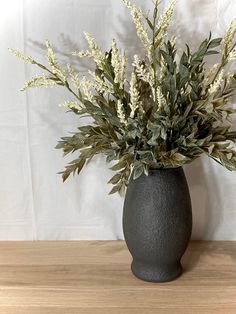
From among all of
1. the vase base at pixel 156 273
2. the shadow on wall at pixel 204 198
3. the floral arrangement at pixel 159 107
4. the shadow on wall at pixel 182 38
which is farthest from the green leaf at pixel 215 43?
the vase base at pixel 156 273

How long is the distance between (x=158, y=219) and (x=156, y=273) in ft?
0.41

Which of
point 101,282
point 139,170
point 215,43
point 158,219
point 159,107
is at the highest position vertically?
point 215,43

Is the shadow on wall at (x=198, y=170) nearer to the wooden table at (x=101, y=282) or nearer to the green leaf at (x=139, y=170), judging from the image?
the wooden table at (x=101, y=282)

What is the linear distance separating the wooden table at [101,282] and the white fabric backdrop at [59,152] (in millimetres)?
55

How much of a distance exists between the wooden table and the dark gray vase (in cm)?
6

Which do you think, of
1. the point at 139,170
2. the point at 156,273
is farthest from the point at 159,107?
the point at 156,273

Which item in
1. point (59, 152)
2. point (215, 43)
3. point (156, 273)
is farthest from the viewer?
point (59, 152)

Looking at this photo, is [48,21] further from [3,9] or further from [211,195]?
[211,195]

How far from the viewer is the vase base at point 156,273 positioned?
100 centimetres

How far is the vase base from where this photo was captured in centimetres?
100

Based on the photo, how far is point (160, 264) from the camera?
0.99 m

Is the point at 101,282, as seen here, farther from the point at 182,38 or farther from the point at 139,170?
the point at 182,38

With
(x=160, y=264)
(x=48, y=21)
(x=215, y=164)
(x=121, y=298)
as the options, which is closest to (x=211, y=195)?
(x=215, y=164)

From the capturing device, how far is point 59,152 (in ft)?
3.82
